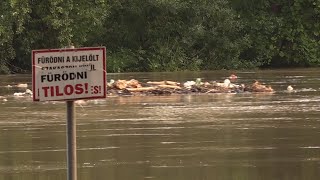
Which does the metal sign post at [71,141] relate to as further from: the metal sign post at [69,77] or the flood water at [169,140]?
the flood water at [169,140]

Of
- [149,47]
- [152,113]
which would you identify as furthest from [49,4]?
[152,113]

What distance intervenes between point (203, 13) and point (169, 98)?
25.4m

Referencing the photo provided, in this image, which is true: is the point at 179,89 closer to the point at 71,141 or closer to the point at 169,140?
the point at 169,140

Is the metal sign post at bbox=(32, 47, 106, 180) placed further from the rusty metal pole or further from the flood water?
the flood water

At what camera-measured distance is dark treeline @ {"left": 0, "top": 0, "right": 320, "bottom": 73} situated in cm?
4534

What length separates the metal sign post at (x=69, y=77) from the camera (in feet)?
19.3

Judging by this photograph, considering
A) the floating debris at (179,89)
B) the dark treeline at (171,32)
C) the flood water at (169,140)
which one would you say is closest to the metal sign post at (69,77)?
the flood water at (169,140)

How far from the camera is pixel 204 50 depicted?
49.8 meters

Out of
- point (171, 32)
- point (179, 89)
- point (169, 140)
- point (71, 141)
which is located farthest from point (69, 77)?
point (171, 32)

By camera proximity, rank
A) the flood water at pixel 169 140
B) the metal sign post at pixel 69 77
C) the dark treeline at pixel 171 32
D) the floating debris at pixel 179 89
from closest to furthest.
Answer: the metal sign post at pixel 69 77 → the flood water at pixel 169 140 → the floating debris at pixel 179 89 → the dark treeline at pixel 171 32

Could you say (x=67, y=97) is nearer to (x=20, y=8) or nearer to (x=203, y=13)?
(x=20, y=8)

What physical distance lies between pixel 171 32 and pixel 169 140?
36.2 meters

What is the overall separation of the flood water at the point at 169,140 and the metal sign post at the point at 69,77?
4.45m

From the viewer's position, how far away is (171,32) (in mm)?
49969
